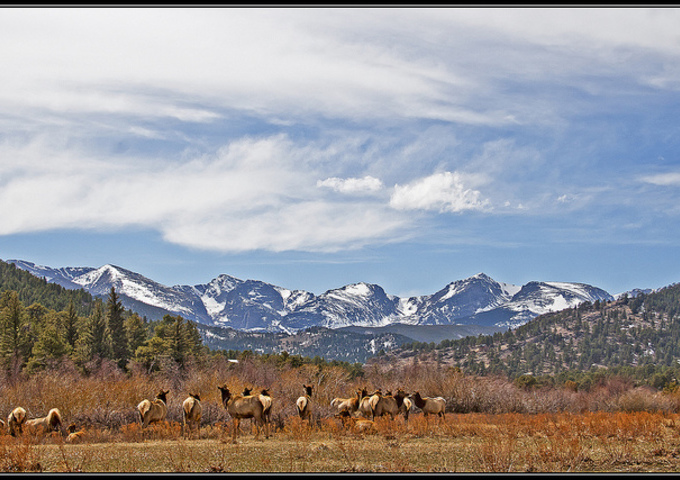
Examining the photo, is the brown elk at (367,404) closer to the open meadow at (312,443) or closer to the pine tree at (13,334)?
the open meadow at (312,443)

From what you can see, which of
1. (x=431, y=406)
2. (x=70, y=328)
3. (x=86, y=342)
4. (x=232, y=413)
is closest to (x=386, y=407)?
(x=431, y=406)

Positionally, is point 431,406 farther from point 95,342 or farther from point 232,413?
point 95,342

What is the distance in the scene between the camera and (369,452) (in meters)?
23.0

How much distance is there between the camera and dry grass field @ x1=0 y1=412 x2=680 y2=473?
1902 cm

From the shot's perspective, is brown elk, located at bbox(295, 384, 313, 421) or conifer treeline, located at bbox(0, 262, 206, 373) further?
conifer treeline, located at bbox(0, 262, 206, 373)

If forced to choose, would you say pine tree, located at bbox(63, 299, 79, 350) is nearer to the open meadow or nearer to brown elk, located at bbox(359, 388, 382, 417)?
the open meadow

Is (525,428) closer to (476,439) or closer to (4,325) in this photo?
(476,439)

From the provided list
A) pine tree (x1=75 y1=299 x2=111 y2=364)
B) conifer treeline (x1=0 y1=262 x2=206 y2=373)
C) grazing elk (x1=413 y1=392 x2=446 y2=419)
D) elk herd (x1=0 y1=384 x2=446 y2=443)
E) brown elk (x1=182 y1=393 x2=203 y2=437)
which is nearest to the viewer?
elk herd (x1=0 y1=384 x2=446 y2=443)

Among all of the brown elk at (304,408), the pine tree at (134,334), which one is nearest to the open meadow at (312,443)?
the brown elk at (304,408)

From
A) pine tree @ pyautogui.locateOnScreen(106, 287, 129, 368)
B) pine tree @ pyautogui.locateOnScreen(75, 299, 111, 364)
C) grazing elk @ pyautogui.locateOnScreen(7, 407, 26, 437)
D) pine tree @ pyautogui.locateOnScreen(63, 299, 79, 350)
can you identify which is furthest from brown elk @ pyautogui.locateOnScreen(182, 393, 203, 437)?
pine tree @ pyautogui.locateOnScreen(63, 299, 79, 350)

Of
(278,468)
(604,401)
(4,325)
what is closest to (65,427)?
(278,468)

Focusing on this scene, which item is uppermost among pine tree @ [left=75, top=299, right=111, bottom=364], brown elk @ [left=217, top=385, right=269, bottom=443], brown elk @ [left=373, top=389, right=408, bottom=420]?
pine tree @ [left=75, top=299, right=111, bottom=364]

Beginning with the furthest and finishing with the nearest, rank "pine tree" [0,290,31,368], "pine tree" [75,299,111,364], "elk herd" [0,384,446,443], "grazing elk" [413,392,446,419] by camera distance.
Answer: "pine tree" [75,299,111,364], "pine tree" [0,290,31,368], "grazing elk" [413,392,446,419], "elk herd" [0,384,446,443]

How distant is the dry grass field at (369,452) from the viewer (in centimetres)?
1902
